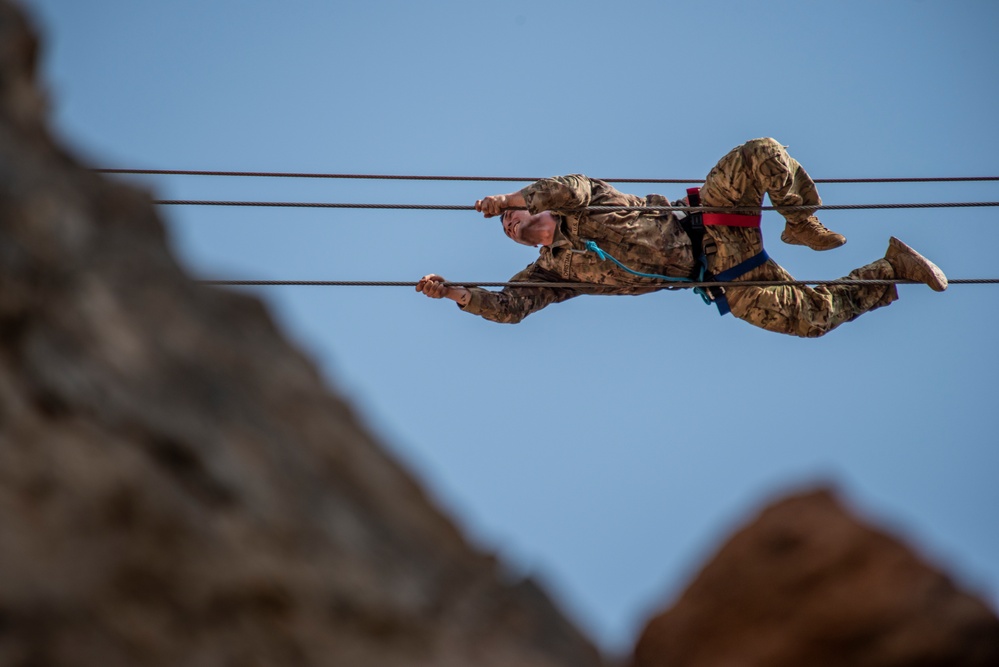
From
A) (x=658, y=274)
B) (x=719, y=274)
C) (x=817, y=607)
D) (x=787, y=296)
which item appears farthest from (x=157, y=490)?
(x=817, y=607)

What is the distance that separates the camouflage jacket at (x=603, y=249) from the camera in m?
8.74

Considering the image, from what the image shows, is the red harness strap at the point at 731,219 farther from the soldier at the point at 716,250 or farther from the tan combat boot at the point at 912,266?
the tan combat boot at the point at 912,266

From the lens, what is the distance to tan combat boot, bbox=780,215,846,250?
862cm

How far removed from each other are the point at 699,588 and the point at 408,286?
18.9 feet

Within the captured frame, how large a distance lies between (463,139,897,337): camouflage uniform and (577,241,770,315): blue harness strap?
0.04 metres

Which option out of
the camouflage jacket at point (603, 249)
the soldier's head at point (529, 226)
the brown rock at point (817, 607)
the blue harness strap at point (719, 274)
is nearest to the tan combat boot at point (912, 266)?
the blue harness strap at point (719, 274)

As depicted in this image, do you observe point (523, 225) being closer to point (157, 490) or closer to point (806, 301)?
point (806, 301)

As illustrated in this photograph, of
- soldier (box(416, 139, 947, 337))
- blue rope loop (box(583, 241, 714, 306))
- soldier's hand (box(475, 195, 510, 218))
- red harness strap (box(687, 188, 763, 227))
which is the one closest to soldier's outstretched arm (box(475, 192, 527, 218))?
soldier's hand (box(475, 195, 510, 218))

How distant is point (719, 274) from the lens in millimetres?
8789

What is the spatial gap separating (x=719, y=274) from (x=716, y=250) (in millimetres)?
187

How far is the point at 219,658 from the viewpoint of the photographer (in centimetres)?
494

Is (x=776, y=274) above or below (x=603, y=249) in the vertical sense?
below

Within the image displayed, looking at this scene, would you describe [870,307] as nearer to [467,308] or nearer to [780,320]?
[780,320]

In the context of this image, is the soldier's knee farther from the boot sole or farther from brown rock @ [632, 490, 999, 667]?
brown rock @ [632, 490, 999, 667]
